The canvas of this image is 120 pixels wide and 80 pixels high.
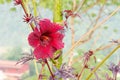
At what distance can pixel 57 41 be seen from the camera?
0.59 metres

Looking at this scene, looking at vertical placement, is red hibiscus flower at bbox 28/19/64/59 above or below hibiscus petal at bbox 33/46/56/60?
above

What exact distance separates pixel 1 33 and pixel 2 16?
8.30 feet

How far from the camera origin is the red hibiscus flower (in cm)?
58

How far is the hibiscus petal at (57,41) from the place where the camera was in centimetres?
59

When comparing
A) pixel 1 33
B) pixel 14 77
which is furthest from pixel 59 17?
pixel 1 33

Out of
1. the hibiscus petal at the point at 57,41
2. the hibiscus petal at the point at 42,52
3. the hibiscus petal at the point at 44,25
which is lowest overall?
the hibiscus petal at the point at 42,52

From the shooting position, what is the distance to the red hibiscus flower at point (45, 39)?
0.58 m

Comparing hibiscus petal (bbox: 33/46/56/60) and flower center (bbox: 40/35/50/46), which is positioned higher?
flower center (bbox: 40/35/50/46)

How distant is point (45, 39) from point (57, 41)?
0.07ft

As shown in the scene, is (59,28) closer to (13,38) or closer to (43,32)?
(43,32)

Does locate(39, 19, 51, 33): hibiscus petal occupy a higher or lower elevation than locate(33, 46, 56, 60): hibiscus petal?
higher

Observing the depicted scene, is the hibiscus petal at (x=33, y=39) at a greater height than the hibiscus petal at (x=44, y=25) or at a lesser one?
lesser

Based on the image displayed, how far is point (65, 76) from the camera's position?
0.63 m

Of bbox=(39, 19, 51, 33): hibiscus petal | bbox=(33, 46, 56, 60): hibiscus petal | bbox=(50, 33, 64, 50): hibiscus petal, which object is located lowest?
bbox=(33, 46, 56, 60): hibiscus petal
